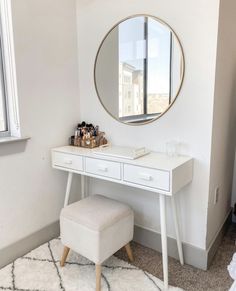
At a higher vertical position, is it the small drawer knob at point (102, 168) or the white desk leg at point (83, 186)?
the small drawer knob at point (102, 168)

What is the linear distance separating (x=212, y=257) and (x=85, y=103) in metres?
1.55

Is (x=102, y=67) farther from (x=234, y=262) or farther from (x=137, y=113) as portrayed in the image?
(x=234, y=262)

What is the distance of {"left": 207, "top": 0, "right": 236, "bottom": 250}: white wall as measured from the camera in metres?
1.65

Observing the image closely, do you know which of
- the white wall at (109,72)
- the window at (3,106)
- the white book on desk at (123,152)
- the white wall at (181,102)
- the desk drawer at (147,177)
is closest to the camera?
the desk drawer at (147,177)

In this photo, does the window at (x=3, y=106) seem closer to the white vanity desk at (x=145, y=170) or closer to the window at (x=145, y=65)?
the white vanity desk at (x=145, y=170)

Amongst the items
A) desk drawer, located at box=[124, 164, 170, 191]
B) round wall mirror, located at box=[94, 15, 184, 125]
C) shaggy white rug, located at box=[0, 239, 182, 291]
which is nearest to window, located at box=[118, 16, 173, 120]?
round wall mirror, located at box=[94, 15, 184, 125]

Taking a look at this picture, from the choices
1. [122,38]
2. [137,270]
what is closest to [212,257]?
[137,270]

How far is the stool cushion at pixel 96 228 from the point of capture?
1549mm

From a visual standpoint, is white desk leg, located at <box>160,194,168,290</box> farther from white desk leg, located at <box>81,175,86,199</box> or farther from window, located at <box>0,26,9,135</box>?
window, located at <box>0,26,9,135</box>

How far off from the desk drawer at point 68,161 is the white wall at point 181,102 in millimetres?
370

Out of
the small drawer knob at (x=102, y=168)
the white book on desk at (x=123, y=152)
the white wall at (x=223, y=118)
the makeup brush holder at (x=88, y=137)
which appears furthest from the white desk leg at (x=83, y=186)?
the white wall at (x=223, y=118)

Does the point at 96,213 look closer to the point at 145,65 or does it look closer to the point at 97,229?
the point at 97,229

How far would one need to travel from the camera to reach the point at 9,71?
179 cm

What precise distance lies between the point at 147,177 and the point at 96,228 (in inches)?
16.8
